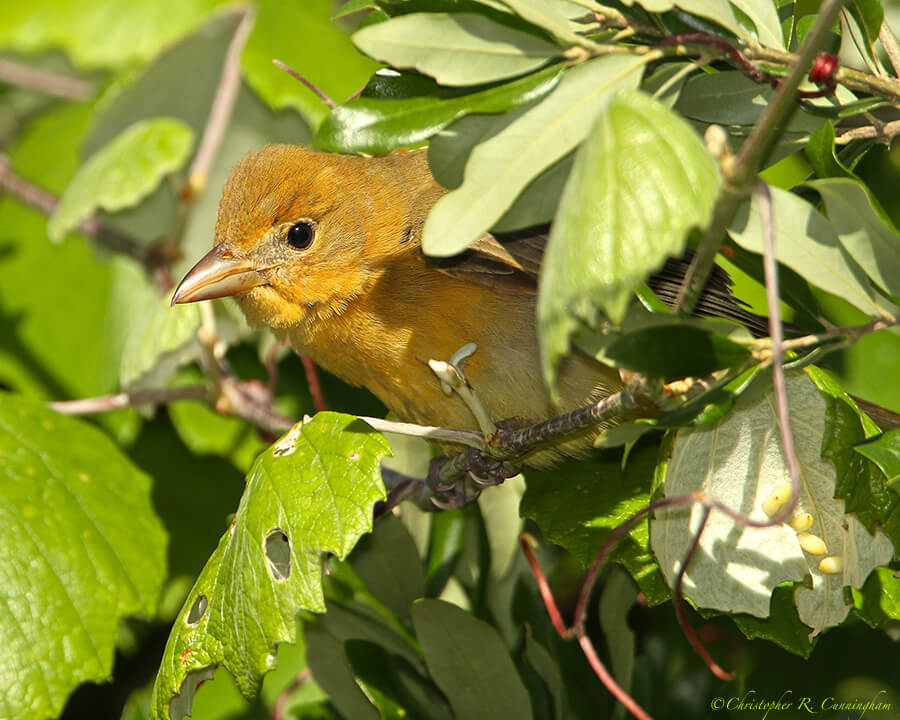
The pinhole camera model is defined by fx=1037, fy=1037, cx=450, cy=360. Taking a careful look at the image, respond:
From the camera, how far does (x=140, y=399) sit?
3510 mm

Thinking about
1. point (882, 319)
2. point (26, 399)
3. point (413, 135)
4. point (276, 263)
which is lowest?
point (26, 399)

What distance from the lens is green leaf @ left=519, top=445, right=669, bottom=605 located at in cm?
236

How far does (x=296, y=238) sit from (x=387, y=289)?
14.4 inches

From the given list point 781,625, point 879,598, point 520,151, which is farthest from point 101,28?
point 879,598

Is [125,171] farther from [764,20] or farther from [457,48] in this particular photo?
[764,20]

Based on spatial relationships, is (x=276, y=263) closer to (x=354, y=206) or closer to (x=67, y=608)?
(x=354, y=206)

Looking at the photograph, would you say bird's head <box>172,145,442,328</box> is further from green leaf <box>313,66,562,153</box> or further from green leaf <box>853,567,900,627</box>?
green leaf <box>853,567,900,627</box>

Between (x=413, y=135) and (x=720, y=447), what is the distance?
881 mm

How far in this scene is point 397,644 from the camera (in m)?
2.77

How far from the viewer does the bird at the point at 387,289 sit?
9.38 feet

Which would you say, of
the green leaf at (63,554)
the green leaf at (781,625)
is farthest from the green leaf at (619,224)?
the green leaf at (63,554)

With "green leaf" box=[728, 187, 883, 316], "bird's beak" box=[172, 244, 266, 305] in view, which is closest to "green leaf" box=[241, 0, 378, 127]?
"bird's beak" box=[172, 244, 266, 305]

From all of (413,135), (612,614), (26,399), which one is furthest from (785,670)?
(26,399)

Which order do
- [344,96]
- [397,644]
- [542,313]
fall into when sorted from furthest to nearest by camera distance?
[344,96] → [397,644] → [542,313]
